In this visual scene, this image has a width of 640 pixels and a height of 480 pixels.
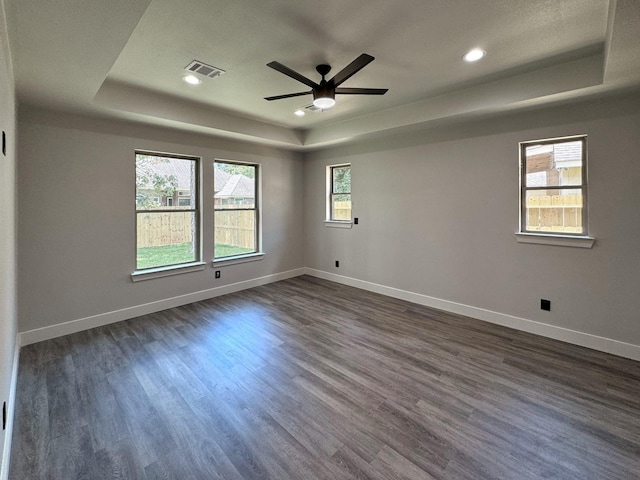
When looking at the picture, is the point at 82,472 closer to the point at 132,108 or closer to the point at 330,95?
the point at 330,95

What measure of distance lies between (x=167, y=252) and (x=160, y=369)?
211 cm

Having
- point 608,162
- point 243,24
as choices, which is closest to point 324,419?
point 243,24

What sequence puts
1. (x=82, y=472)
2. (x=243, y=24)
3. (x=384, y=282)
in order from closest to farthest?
(x=82, y=472), (x=243, y=24), (x=384, y=282)

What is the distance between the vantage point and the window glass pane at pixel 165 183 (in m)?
4.08

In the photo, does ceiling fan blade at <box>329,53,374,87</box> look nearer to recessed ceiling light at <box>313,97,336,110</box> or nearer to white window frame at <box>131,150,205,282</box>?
recessed ceiling light at <box>313,97,336,110</box>

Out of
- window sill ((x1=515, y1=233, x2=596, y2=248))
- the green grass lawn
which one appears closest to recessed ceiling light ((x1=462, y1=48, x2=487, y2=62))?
window sill ((x1=515, y1=233, x2=596, y2=248))

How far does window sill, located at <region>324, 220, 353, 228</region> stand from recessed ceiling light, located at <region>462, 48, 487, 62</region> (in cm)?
311

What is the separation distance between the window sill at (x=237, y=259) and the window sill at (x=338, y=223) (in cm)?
138

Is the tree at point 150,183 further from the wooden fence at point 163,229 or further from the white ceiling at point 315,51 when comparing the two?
the white ceiling at point 315,51

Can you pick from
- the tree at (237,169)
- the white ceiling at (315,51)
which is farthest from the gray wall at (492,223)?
the tree at (237,169)

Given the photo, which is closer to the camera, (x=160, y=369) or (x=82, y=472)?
(x=82, y=472)

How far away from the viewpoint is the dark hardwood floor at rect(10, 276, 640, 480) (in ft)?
5.65

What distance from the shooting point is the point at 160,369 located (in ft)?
8.87

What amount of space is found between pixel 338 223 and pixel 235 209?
6.20 feet
